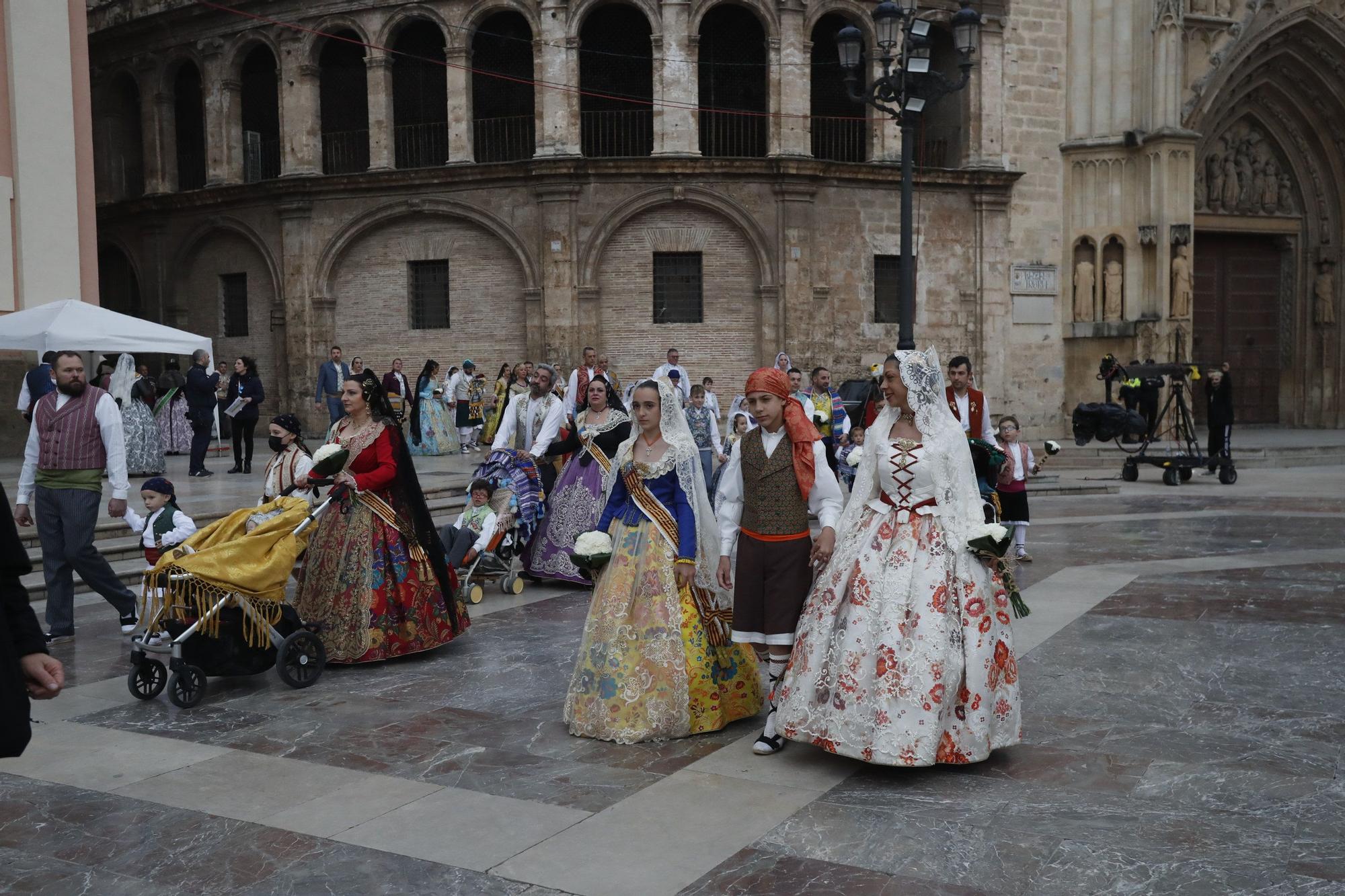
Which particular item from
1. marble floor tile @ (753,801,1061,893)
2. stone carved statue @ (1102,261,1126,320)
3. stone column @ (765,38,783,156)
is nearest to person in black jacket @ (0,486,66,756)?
marble floor tile @ (753,801,1061,893)

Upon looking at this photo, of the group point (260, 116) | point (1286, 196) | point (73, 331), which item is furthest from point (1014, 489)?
point (260, 116)

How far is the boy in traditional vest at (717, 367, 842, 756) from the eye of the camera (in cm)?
578

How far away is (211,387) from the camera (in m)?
18.1

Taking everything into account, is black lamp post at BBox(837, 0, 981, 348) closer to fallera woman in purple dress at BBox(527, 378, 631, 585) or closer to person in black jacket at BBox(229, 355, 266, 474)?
fallera woman in purple dress at BBox(527, 378, 631, 585)

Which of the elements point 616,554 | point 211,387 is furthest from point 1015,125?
point 616,554

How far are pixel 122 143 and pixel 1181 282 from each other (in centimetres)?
2434

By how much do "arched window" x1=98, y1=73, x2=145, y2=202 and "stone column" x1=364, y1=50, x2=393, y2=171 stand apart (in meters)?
7.51

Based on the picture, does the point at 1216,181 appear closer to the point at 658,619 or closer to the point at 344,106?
the point at 344,106

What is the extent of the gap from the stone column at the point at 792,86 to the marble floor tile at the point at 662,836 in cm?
1993

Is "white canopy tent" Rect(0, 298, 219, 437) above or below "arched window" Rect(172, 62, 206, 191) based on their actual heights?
below

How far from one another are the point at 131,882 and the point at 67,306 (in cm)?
1219

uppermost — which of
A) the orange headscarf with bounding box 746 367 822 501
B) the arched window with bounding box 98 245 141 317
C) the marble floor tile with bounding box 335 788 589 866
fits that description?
the arched window with bounding box 98 245 141 317

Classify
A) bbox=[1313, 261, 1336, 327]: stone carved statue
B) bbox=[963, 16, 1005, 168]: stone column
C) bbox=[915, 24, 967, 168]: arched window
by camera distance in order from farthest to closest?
bbox=[1313, 261, 1336, 327]: stone carved statue → bbox=[915, 24, 967, 168]: arched window → bbox=[963, 16, 1005, 168]: stone column

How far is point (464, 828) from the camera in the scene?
15.8 ft
